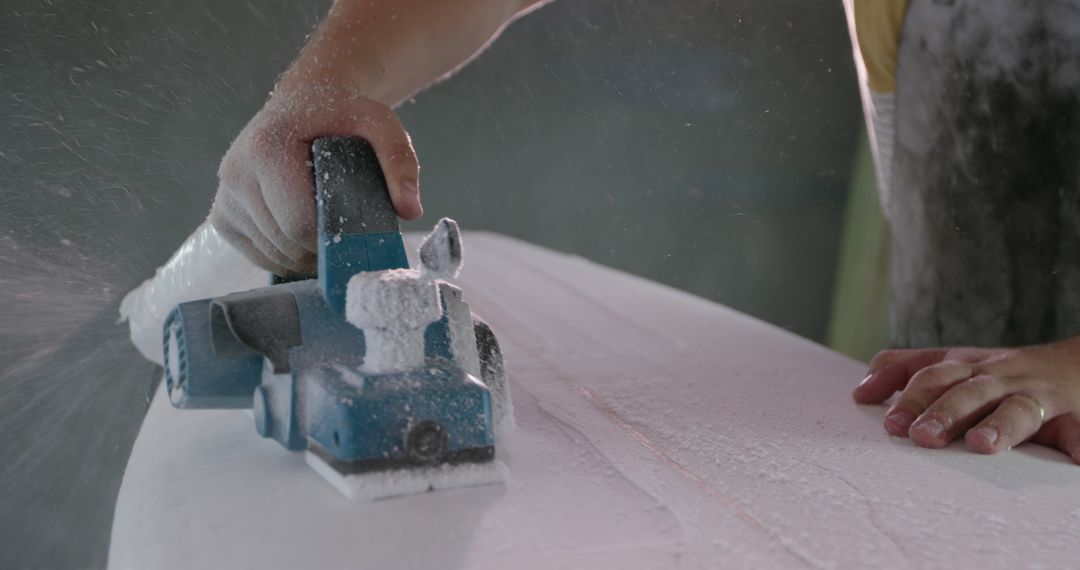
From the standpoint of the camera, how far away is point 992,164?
133 cm

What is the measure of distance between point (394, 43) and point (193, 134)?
54 centimetres

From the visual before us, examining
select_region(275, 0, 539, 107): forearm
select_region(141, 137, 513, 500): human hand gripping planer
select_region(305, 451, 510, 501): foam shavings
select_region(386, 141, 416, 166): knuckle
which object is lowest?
select_region(305, 451, 510, 501): foam shavings

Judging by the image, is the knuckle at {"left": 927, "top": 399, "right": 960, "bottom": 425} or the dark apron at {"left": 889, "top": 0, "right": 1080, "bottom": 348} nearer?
the knuckle at {"left": 927, "top": 399, "right": 960, "bottom": 425}

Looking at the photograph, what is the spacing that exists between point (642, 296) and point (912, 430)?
0.82 metres

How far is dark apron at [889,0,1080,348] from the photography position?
49.6 inches

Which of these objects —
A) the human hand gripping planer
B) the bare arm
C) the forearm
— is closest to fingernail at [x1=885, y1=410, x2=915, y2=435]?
the human hand gripping planer

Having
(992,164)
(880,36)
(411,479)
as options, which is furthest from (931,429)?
(880,36)

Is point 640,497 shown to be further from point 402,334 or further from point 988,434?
point 988,434

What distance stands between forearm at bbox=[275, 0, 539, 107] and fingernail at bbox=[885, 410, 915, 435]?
0.66 meters

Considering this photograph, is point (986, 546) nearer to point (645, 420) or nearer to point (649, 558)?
point (649, 558)

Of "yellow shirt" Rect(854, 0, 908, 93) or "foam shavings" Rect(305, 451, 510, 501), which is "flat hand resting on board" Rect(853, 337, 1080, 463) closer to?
"foam shavings" Rect(305, 451, 510, 501)

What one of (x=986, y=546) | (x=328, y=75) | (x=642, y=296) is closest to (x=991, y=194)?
(x=642, y=296)

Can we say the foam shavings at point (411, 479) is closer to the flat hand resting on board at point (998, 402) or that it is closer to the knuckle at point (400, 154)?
the knuckle at point (400, 154)

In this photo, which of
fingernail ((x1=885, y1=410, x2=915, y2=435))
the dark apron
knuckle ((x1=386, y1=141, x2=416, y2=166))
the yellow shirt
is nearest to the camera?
knuckle ((x1=386, y1=141, x2=416, y2=166))
